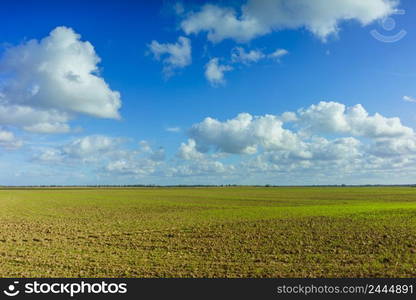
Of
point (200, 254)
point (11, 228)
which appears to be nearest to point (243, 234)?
point (200, 254)

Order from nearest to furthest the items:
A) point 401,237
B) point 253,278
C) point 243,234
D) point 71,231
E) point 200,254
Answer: point 253,278 → point 200,254 → point 401,237 → point 243,234 → point 71,231

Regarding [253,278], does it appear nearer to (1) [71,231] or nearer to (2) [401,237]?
(2) [401,237]

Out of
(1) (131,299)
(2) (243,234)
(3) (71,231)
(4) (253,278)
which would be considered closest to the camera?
(1) (131,299)

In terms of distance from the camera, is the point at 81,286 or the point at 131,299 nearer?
the point at 131,299

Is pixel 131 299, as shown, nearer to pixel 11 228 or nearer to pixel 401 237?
pixel 401 237

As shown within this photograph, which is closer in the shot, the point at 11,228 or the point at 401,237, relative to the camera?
the point at 401,237

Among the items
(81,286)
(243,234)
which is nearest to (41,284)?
(81,286)

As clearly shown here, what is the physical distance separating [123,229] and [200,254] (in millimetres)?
13012

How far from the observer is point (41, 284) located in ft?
45.2

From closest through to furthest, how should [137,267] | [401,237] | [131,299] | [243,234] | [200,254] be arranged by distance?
[131,299] < [137,267] < [200,254] < [401,237] < [243,234]

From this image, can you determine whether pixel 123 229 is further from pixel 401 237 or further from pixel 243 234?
pixel 401 237

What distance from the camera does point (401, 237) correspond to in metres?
24.0

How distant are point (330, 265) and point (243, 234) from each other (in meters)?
10.0

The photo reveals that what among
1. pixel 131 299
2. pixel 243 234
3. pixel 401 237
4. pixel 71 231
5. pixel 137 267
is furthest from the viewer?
pixel 71 231
